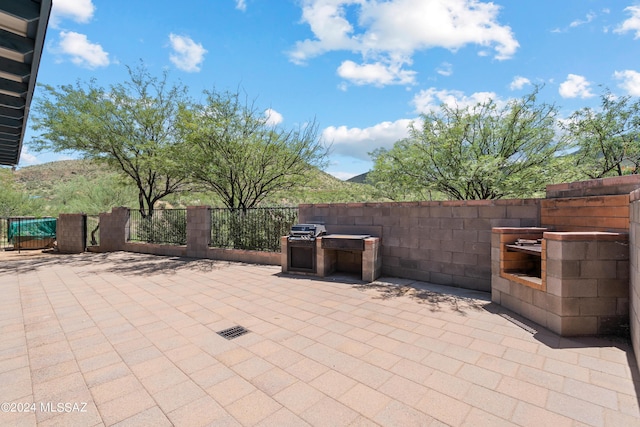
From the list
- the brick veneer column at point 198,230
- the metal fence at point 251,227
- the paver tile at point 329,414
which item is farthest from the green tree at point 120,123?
the paver tile at point 329,414

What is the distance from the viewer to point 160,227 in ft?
33.7

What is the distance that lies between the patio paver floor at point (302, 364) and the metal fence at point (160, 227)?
4.94 m

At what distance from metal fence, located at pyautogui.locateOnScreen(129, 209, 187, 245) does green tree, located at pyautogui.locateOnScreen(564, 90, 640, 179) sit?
42.9 ft

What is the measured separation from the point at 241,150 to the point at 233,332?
6.89 m

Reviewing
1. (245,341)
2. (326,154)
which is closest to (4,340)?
(245,341)

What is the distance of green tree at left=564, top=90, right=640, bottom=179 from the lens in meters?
8.33

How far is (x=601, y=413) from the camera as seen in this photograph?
2.03m

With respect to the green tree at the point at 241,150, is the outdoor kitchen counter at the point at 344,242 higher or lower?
lower

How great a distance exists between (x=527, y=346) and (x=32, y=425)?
14.8ft

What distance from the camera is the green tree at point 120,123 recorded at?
33.2 feet

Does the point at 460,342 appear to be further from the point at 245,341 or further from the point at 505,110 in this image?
the point at 505,110

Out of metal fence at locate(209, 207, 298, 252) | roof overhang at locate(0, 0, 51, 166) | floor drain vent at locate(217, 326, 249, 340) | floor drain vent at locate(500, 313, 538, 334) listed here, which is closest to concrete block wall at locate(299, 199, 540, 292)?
floor drain vent at locate(500, 313, 538, 334)

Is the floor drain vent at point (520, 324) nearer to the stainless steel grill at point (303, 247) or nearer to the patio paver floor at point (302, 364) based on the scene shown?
the patio paver floor at point (302, 364)

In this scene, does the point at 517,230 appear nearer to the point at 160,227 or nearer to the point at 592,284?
the point at 592,284
